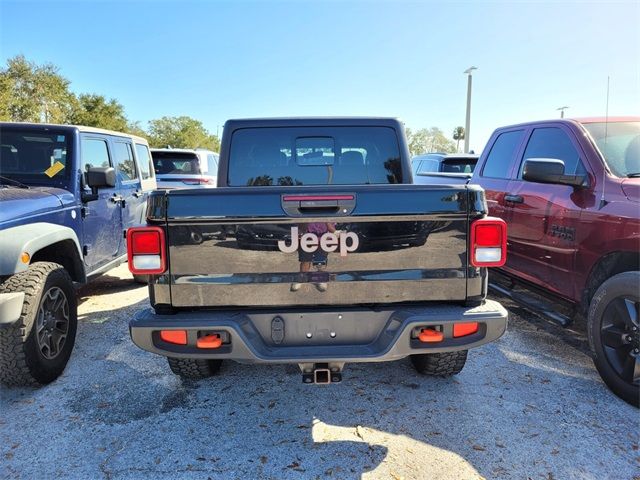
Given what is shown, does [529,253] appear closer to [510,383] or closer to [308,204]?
[510,383]

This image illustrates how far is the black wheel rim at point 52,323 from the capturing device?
349 centimetres

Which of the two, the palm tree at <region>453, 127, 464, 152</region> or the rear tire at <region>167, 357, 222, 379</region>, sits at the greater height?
the palm tree at <region>453, 127, 464, 152</region>

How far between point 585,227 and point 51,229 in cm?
423

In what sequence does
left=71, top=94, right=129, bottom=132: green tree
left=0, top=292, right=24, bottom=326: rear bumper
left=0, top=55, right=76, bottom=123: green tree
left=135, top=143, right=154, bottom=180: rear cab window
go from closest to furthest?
left=0, top=292, right=24, bottom=326: rear bumper, left=135, top=143, right=154, bottom=180: rear cab window, left=0, top=55, right=76, bottom=123: green tree, left=71, top=94, right=129, bottom=132: green tree

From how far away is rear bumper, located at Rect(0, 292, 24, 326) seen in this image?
117 inches

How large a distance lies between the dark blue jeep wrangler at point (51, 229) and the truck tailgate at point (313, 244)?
1520 millimetres

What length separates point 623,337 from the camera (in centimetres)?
323

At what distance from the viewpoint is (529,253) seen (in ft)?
14.5

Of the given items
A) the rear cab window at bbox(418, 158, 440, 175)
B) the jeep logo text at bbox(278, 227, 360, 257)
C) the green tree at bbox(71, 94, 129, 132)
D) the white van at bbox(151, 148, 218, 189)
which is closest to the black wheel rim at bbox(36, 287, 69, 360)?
the jeep logo text at bbox(278, 227, 360, 257)

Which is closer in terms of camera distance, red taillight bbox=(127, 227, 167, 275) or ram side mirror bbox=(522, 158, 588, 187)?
red taillight bbox=(127, 227, 167, 275)

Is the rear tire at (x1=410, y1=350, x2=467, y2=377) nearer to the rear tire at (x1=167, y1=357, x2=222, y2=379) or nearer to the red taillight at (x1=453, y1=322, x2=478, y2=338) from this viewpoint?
the red taillight at (x1=453, y1=322, x2=478, y2=338)

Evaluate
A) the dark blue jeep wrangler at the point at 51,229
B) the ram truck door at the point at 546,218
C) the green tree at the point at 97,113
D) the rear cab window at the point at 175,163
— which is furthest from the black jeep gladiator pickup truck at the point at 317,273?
the green tree at the point at 97,113

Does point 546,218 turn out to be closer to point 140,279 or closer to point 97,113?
point 140,279

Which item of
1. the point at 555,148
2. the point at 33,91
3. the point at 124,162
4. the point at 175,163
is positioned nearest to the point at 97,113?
the point at 33,91
